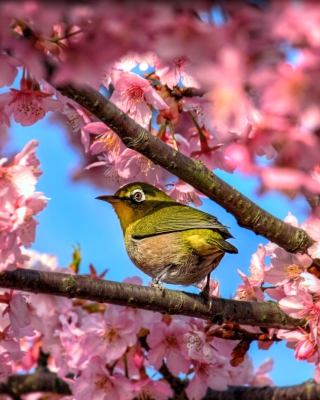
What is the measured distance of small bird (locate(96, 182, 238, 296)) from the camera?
178 inches

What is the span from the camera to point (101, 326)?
4281 mm

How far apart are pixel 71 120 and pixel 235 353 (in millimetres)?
1780

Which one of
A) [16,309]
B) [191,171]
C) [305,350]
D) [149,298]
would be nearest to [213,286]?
[149,298]

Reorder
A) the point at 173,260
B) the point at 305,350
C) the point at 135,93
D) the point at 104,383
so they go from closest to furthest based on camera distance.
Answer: the point at 305,350 < the point at 135,93 < the point at 104,383 < the point at 173,260

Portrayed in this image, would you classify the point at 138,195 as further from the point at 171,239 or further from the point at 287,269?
the point at 287,269

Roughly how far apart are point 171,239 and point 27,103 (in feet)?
5.58

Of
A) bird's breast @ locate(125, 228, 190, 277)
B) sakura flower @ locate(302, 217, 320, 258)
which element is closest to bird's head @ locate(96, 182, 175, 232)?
bird's breast @ locate(125, 228, 190, 277)

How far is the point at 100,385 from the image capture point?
423 cm

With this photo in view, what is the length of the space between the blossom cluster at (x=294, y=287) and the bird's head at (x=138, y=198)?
121 centimetres

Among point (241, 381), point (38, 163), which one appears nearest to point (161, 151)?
point (38, 163)

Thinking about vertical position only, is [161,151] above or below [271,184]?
above

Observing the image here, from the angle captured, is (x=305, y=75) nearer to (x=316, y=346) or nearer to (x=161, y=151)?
(x=161, y=151)

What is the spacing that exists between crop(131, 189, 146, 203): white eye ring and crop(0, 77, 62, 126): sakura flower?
1.57 metres

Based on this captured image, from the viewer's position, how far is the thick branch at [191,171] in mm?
2928
